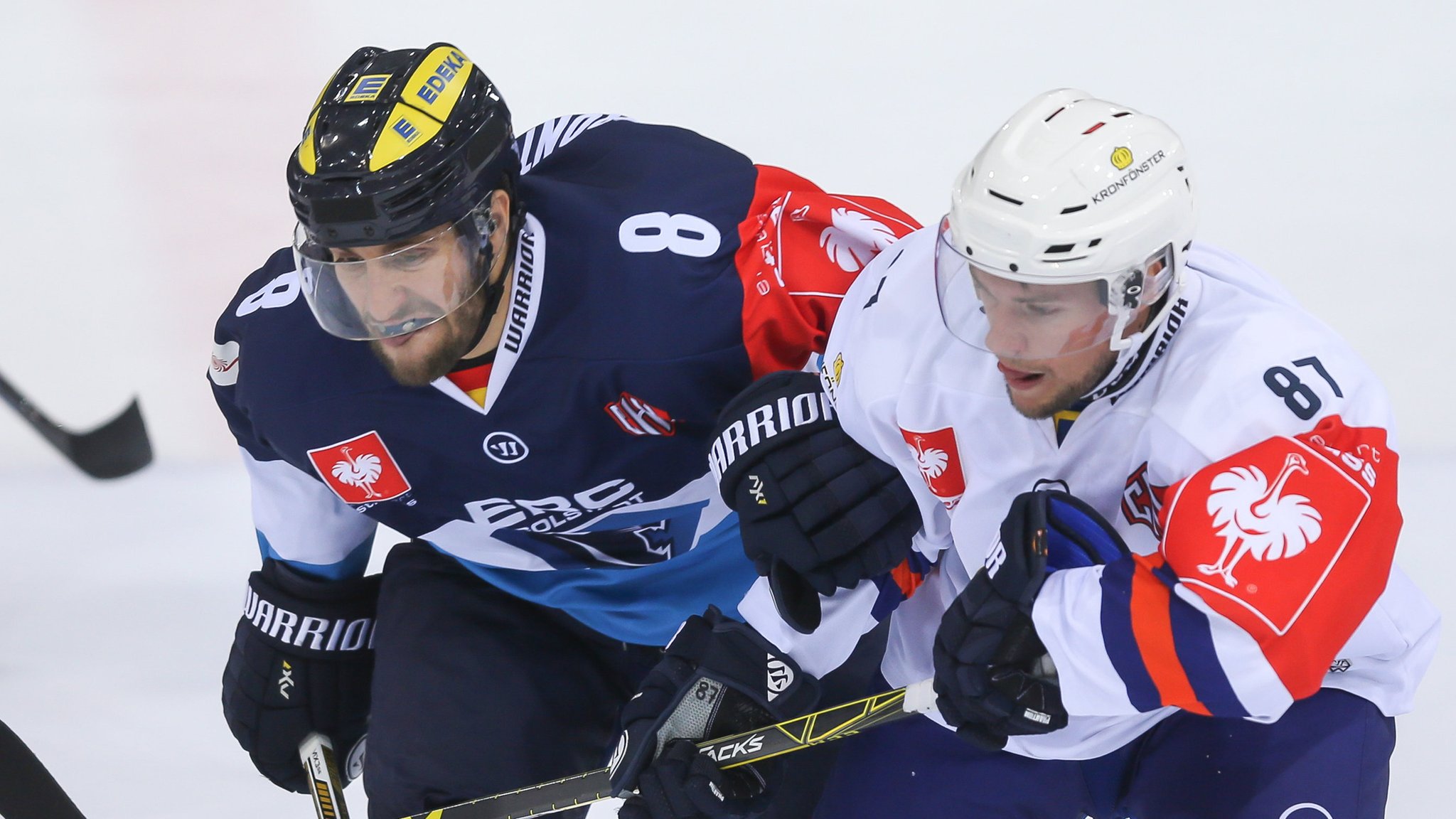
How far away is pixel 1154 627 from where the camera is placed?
195 centimetres

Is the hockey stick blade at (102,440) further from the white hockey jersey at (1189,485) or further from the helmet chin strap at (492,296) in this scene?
the white hockey jersey at (1189,485)

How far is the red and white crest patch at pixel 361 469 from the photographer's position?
2.72m

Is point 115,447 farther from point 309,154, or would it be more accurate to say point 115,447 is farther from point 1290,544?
point 1290,544

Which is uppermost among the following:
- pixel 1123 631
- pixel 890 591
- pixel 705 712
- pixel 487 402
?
pixel 1123 631

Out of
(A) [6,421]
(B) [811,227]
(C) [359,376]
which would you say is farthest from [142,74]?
(B) [811,227]

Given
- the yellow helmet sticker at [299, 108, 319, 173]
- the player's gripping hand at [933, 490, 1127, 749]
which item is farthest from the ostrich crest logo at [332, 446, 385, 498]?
the player's gripping hand at [933, 490, 1127, 749]

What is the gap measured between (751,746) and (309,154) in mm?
1146

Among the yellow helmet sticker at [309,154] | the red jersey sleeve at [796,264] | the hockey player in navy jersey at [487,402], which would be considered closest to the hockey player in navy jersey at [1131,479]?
the red jersey sleeve at [796,264]

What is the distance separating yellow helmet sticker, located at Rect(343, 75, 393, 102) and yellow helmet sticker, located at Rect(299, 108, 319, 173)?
0.06 m

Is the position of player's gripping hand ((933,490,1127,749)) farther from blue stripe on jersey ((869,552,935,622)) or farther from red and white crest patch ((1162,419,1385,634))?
blue stripe on jersey ((869,552,935,622))

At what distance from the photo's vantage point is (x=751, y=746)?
2.57 meters

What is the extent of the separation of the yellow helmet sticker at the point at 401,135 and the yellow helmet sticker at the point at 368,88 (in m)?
0.05

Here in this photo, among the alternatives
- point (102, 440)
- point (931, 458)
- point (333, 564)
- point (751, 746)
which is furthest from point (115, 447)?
point (931, 458)

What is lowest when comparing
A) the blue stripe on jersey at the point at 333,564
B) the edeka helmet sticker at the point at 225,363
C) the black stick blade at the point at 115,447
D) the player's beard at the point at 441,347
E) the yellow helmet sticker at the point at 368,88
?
the black stick blade at the point at 115,447
